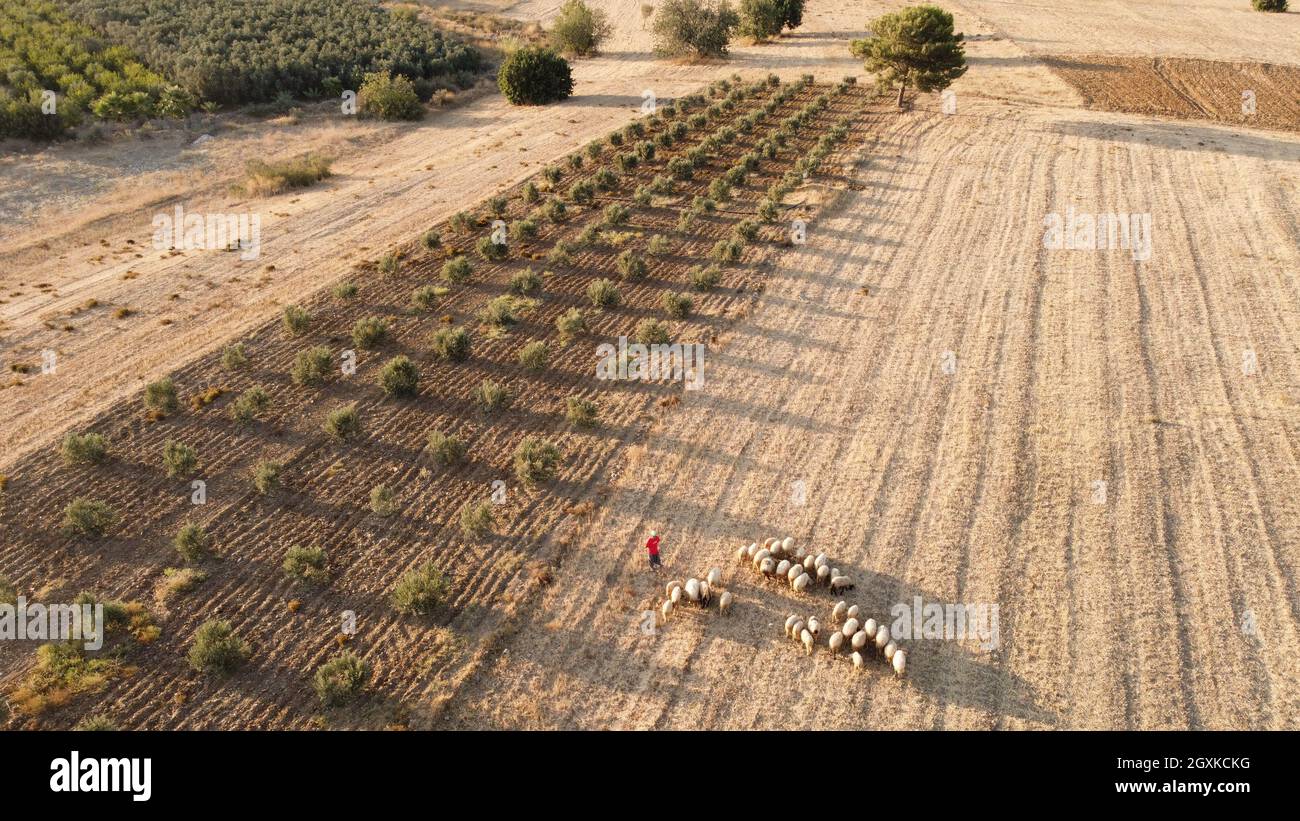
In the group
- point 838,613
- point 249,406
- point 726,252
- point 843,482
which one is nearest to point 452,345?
point 249,406

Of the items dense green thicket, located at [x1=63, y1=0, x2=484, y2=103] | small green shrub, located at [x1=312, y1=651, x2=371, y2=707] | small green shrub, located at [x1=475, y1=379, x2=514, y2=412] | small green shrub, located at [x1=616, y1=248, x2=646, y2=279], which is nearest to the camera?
Result: small green shrub, located at [x1=312, y1=651, x2=371, y2=707]

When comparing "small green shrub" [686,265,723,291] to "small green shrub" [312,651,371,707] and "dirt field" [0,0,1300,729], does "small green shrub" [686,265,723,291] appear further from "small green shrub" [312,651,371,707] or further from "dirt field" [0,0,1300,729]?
"small green shrub" [312,651,371,707]

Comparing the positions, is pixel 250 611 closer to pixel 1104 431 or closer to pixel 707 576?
pixel 707 576

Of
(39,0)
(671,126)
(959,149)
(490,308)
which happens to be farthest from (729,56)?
(39,0)

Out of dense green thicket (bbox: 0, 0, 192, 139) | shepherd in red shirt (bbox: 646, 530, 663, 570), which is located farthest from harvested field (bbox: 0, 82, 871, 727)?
dense green thicket (bbox: 0, 0, 192, 139)

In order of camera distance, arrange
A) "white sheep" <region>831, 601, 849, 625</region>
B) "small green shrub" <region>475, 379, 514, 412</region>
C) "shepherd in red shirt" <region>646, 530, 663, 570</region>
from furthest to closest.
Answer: "small green shrub" <region>475, 379, 514, 412</region> < "shepherd in red shirt" <region>646, 530, 663, 570</region> < "white sheep" <region>831, 601, 849, 625</region>

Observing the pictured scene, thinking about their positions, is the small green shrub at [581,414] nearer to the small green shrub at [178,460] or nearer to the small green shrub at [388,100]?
the small green shrub at [178,460]
